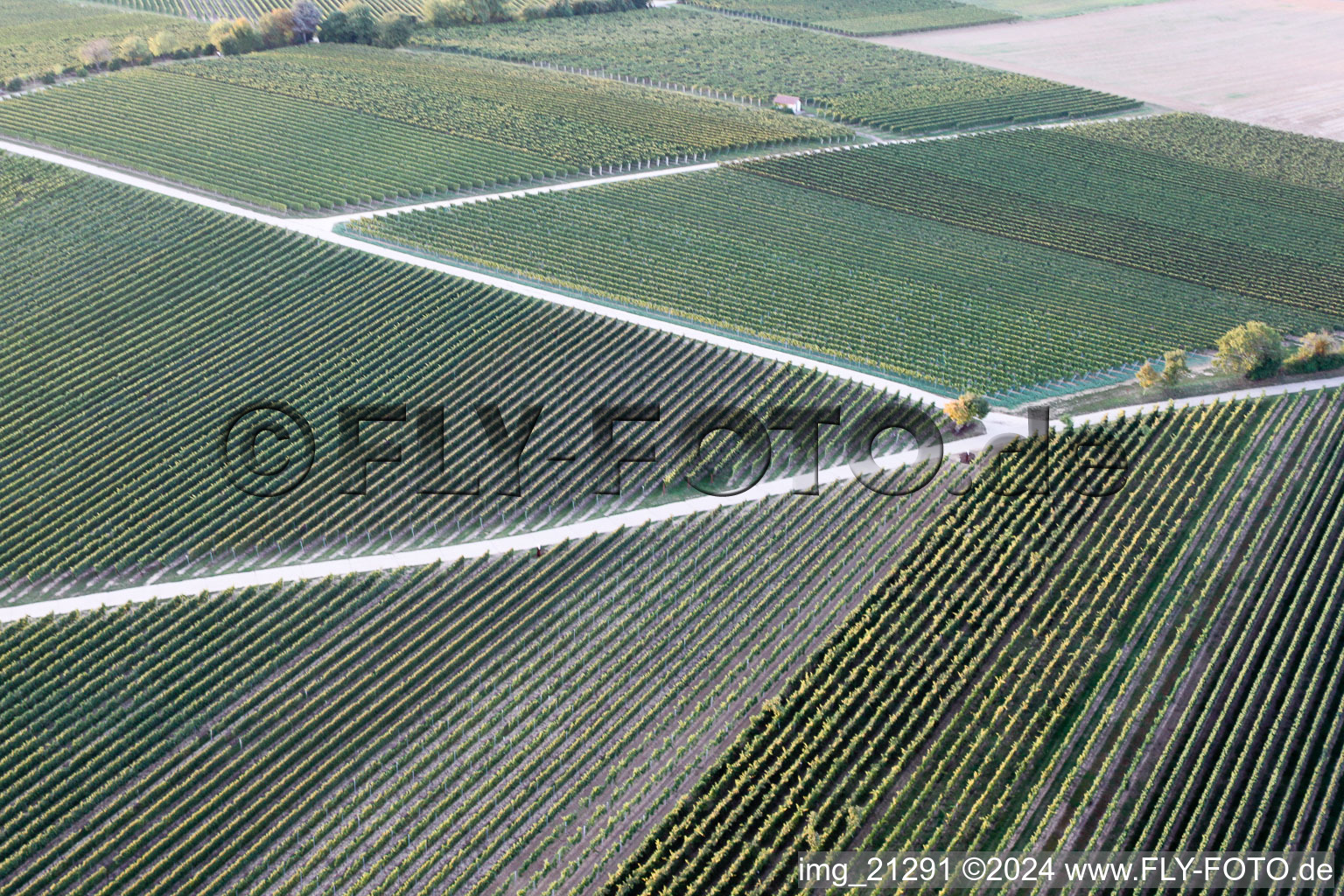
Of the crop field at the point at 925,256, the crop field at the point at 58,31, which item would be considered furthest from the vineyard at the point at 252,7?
the crop field at the point at 925,256

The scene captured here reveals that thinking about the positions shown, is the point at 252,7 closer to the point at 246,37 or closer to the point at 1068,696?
the point at 246,37

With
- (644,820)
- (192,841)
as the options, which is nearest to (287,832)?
(192,841)

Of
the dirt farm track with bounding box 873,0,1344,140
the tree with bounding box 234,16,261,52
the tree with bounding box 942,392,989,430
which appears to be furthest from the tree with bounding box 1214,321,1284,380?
the tree with bounding box 234,16,261,52

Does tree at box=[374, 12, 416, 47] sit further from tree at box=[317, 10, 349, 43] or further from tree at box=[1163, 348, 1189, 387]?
tree at box=[1163, 348, 1189, 387]

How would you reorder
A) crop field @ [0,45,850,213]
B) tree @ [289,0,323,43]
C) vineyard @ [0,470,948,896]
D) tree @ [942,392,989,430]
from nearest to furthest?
vineyard @ [0,470,948,896], tree @ [942,392,989,430], crop field @ [0,45,850,213], tree @ [289,0,323,43]

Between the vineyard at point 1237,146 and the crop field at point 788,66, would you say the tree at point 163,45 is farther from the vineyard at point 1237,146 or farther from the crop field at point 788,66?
the vineyard at point 1237,146
